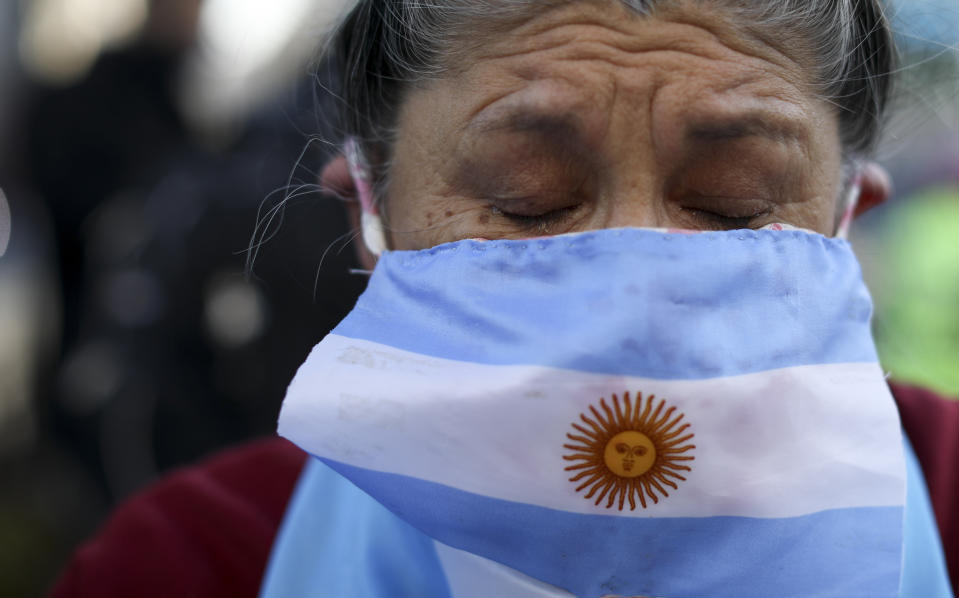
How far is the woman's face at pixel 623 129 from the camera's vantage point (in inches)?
51.4

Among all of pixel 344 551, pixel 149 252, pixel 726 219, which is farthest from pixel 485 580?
pixel 149 252

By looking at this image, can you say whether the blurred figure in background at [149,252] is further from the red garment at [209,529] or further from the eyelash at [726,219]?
the eyelash at [726,219]

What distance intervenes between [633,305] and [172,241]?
2.02 metres

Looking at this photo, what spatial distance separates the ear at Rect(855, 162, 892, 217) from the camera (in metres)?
1.79

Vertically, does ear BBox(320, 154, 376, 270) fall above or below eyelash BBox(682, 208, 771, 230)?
below

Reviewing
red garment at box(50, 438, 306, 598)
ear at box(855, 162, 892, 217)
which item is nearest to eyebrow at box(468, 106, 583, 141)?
ear at box(855, 162, 892, 217)

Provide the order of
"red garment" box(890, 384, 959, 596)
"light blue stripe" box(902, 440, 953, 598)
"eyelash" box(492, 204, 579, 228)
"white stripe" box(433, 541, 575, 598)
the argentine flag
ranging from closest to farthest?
the argentine flag → "white stripe" box(433, 541, 575, 598) → "eyelash" box(492, 204, 579, 228) → "light blue stripe" box(902, 440, 953, 598) → "red garment" box(890, 384, 959, 596)

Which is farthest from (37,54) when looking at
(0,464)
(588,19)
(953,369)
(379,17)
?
(953,369)

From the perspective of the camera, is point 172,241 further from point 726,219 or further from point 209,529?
point 726,219

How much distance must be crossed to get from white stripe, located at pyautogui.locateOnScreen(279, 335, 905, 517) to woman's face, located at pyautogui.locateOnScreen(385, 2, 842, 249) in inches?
12.2

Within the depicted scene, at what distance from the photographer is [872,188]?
1809 mm

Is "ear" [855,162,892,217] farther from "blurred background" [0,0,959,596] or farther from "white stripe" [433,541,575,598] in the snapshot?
"white stripe" [433,541,575,598]

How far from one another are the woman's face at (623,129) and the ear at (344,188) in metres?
0.35

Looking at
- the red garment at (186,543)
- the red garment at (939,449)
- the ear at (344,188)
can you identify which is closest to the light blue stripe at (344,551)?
the red garment at (186,543)
